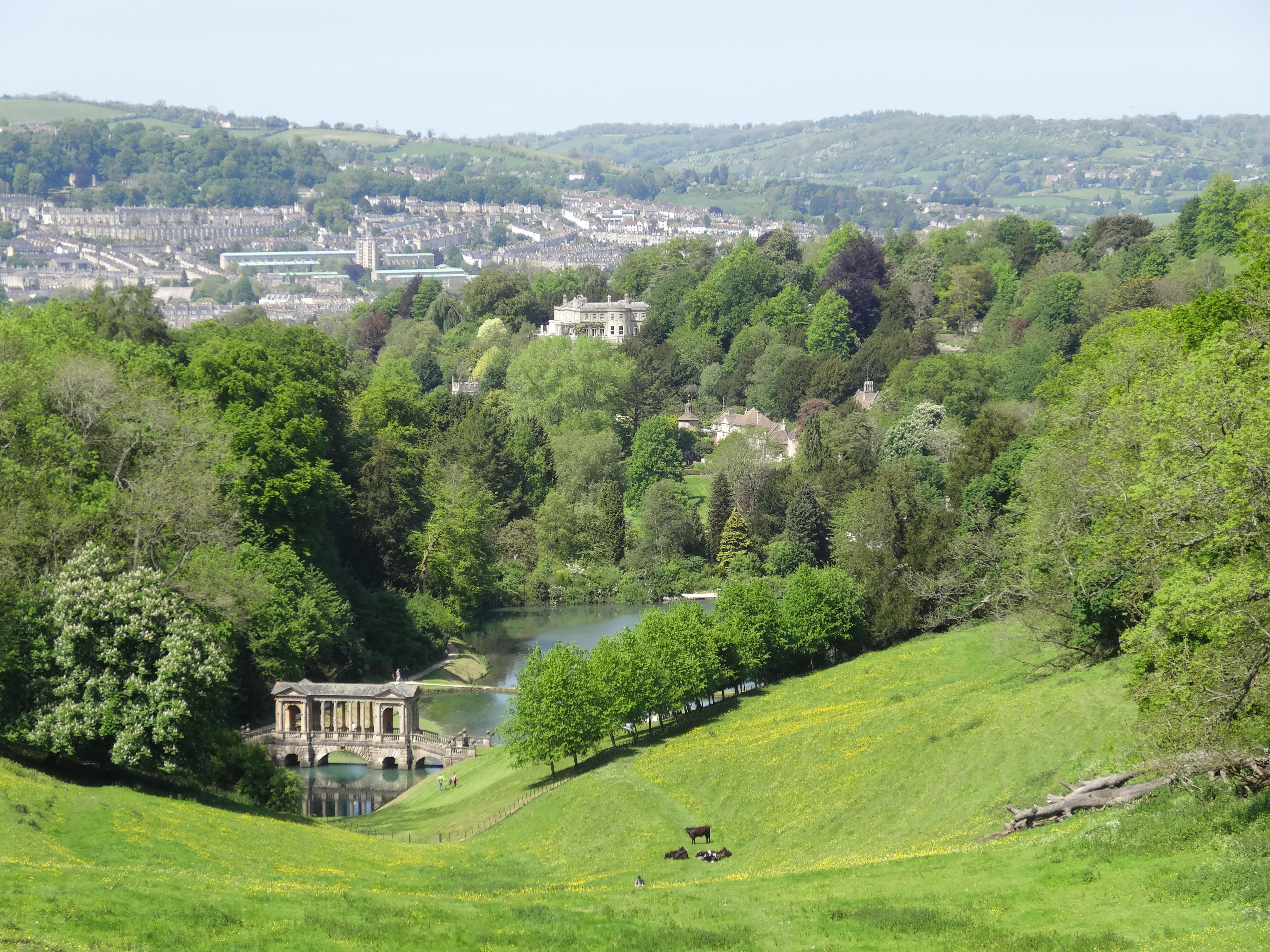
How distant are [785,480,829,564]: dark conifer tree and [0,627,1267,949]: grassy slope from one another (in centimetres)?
3092

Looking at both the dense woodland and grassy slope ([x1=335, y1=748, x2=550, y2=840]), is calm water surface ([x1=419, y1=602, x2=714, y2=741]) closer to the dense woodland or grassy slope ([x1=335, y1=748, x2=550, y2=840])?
the dense woodland

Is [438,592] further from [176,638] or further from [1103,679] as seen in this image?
[1103,679]

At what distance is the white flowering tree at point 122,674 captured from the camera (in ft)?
112

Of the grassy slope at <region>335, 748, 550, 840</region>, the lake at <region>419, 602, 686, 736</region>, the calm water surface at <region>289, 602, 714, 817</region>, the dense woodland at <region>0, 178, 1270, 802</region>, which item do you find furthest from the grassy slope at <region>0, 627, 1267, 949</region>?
the lake at <region>419, 602, 686, 736</region>

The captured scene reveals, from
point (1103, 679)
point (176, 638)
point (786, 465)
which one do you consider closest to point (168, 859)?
point (176, 638)

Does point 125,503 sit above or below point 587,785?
above

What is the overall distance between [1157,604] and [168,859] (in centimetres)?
1895

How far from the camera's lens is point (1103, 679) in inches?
1401

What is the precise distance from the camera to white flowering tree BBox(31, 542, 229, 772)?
112ft

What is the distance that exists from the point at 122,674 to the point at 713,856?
14.6 meters

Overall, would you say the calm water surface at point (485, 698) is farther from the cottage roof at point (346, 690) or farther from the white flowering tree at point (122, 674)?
the white flowering tree at point (122, 674)

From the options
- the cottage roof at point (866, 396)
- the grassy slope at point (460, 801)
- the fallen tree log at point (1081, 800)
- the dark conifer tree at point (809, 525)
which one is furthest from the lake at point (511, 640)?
the cottage roof at point (866, 396)

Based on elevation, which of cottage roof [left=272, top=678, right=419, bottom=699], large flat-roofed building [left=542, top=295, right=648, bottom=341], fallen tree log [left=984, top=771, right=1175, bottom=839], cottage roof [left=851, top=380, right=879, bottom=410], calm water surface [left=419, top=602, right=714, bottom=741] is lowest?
calm water surface [left=419, top=602, right=714, bottom=741]

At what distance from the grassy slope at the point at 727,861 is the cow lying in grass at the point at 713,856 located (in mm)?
333
